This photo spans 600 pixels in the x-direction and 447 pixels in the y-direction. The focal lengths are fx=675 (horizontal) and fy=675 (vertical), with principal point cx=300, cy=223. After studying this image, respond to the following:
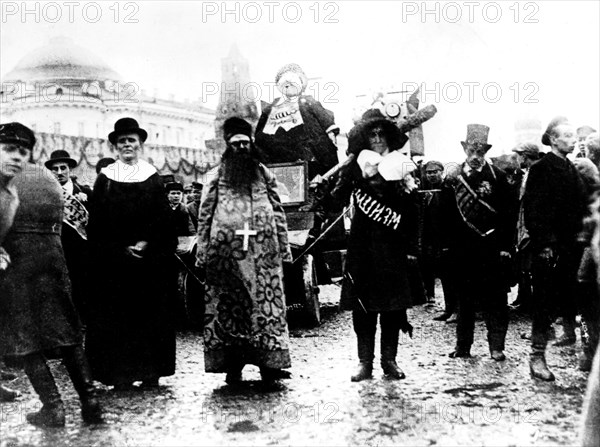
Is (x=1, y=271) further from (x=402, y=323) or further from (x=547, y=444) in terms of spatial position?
(x=547, y=444)

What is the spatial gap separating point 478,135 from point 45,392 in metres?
4.47

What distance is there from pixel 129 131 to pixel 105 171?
390 mm

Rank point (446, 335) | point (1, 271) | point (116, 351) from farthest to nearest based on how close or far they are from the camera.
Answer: point (446, 335) → point (116, 351) → point (1, 271)

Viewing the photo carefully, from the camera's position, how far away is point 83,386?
4.62 metres

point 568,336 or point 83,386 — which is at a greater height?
point 83,386

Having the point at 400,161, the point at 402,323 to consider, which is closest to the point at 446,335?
the point at 402,323

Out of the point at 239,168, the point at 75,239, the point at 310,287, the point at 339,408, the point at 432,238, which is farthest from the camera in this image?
the point at 432,238

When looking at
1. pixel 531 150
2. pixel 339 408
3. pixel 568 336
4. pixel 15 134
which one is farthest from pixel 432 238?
pixel 15 134

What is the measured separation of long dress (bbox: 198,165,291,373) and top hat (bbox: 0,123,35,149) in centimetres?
153

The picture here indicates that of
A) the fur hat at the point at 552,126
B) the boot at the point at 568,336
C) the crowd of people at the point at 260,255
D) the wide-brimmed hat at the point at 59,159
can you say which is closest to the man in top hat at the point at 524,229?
the boot at the point at 568,336

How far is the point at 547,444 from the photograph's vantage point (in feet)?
13.0

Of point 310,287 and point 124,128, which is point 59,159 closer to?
point 124,128

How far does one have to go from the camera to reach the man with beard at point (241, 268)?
537cm

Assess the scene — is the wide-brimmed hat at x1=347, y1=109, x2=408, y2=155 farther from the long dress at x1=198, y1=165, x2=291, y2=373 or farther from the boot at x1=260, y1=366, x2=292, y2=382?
the boot at x1=260, y1=366, x2=292, y2=382
